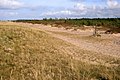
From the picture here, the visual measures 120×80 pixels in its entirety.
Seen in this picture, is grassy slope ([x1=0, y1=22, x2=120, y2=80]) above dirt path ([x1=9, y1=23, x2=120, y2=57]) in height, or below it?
above

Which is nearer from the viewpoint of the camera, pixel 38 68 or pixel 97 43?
pixel 38 68

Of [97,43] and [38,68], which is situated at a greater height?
[38,68]

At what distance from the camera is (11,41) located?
18.5 m

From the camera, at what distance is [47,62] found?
13.6m

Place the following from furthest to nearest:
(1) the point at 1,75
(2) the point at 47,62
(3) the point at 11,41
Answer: (3) the point at 11,41, (2) the point at 47,62, (1) the point at 1,75

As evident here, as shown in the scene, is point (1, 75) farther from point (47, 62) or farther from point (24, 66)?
point (47, 62)

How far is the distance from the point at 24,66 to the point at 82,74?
2.94 metres

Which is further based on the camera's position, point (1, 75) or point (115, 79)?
point (1, 75)

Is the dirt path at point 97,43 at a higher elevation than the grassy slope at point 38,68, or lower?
lower

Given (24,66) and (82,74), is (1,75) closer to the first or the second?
Answer: (24,66)

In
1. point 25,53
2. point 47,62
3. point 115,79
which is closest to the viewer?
point 115,79

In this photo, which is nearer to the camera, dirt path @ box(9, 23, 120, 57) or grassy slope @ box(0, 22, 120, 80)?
grassy slope @ box(0, 22, 120, 80)

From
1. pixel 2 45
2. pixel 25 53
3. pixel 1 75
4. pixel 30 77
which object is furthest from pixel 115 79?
Result: pixel 2 45

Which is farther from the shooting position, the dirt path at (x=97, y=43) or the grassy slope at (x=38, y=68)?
the dirt path at (x=97, y=43)
